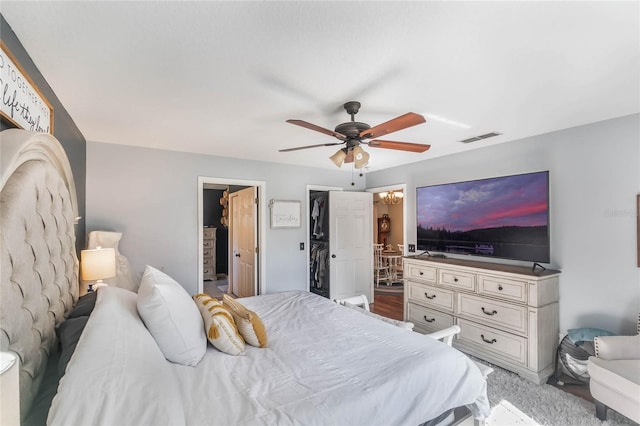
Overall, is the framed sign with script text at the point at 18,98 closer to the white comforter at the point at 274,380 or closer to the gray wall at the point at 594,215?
the white comforter at the point at 274,380

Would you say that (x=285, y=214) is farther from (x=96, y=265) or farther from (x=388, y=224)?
(x=388, y=224)

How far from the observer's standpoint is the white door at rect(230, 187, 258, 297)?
14.5 ft

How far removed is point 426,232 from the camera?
4055 mm

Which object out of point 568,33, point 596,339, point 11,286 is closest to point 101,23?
point 11,286

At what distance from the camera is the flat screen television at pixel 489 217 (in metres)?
2.94

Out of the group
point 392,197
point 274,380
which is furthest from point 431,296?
point 392,197

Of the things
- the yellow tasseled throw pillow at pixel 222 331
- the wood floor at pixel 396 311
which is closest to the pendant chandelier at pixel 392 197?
the wood floor at pixel 396 311

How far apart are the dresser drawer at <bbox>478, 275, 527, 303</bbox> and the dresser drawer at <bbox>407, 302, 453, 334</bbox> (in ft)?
1.79

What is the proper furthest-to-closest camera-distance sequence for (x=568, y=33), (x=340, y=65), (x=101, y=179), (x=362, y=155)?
(x=101, y=179) → (x=362, y=155) → (x=340, y=65) → (x=568, y=33)

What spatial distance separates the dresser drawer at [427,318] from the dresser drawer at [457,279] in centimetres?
37

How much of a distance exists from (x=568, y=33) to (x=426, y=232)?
2.92 meters

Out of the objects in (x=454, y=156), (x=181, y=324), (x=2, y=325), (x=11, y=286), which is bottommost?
(x=181, y=324)

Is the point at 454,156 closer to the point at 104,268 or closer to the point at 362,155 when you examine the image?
the point at 362,155

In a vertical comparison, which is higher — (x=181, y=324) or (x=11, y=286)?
(x=11, y=286)
